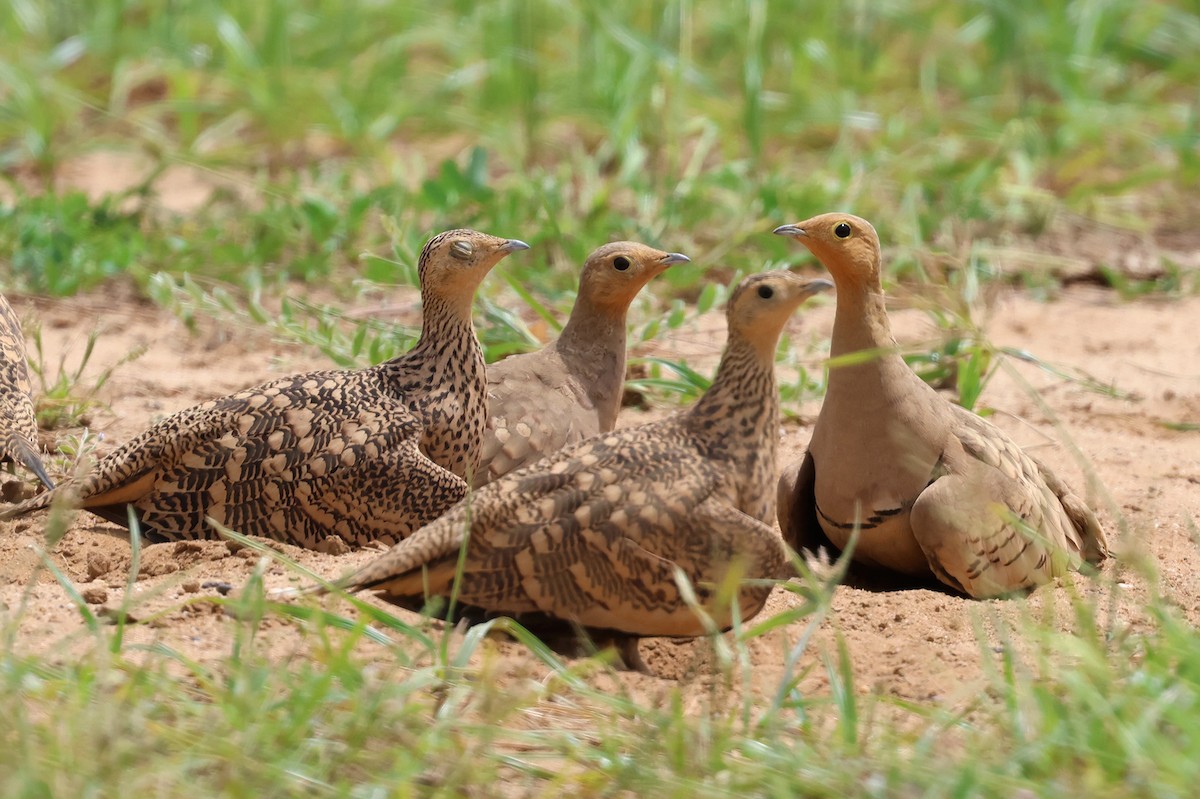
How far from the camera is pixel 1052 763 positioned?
107 inches

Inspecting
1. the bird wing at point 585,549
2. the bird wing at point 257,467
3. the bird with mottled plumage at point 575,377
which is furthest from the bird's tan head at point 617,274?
the bird wing at point 585,549

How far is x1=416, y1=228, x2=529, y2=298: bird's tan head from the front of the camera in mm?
4422

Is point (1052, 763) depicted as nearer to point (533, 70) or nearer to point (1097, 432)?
point (1097, 432)

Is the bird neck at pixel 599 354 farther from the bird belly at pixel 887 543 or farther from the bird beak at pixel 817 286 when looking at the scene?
the bird beak at pixel 817 286

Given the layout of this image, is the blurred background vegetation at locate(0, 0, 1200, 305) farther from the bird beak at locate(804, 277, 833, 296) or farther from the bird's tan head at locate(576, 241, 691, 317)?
the bird beak at locate(804, 277, 833, 296)

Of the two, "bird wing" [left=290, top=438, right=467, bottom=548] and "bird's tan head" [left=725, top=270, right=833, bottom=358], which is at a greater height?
"bird's tan head" [left=725, top=270, right=833, bottom=358]

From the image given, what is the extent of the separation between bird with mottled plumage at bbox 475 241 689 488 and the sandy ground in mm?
Result: 607

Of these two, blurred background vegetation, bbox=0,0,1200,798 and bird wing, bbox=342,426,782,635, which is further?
bird wing, bbox=342,426,782,635

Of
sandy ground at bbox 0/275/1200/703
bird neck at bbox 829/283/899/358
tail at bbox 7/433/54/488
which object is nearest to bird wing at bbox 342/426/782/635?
sandy ground at bbox 0/275/1200/703

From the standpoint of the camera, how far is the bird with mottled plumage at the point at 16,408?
165 inches

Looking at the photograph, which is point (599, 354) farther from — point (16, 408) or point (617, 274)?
point (16, 408)

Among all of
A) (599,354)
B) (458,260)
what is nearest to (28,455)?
(458,260)

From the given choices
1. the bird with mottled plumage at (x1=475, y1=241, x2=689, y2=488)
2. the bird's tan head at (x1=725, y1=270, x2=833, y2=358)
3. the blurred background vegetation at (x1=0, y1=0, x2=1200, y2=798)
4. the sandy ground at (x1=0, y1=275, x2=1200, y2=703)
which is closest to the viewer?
the blurred background vegetation at (x1=0, y1=0, x2=1200, y2=798)

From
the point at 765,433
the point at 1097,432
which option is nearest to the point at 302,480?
the point at 765,433
